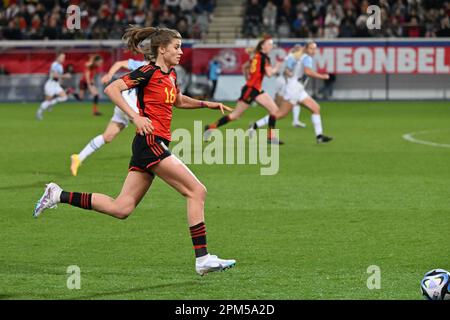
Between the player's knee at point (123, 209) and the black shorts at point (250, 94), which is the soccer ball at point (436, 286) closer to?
the player's knee at point (123, 209)

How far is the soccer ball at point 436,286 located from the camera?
27.5 ft

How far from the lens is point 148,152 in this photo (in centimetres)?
966

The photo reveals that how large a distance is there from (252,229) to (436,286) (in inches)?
172

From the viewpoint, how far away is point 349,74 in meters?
42.7

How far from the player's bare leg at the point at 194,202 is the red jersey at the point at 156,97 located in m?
0.33

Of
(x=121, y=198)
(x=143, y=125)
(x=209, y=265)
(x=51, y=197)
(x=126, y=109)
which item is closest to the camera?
(x=143, y=125)

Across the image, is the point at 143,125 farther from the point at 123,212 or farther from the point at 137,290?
the point at 137,290

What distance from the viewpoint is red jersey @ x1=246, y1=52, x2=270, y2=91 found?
77.3 ft

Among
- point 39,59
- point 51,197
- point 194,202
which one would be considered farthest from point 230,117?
point 39,59

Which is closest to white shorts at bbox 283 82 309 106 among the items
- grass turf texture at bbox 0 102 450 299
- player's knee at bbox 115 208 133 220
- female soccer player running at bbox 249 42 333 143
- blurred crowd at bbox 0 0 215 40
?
female soccer player running at bbox 249 42 333 143

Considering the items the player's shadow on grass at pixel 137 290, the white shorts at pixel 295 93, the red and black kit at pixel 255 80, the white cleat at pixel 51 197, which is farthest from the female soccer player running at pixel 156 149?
the white shorts at pixel 295 93

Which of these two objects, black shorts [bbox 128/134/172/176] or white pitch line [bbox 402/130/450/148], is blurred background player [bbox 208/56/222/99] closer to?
white pitch line [bbox 402/130/450/148]

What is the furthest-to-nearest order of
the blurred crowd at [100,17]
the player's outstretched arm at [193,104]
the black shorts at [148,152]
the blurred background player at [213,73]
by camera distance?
the blurred crowd at [100,17] < the blurred background player at [213,73] < the player's outstretched arm at [193,104] < the black shorts at [148,152]
